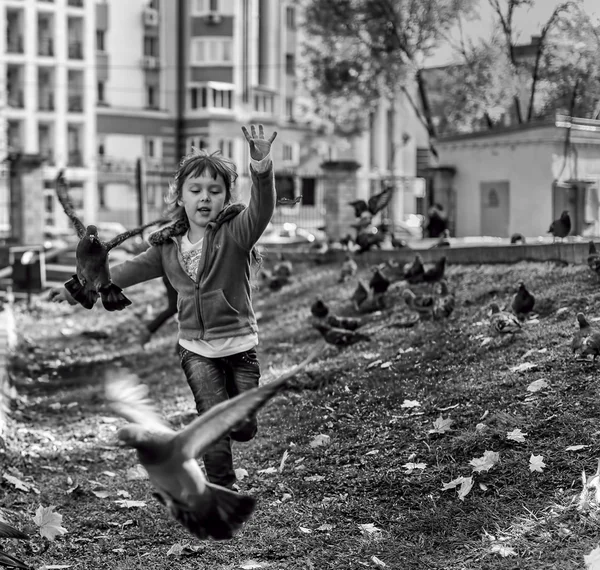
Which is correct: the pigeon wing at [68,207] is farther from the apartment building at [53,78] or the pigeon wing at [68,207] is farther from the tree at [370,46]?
the apartment building at [53,78]

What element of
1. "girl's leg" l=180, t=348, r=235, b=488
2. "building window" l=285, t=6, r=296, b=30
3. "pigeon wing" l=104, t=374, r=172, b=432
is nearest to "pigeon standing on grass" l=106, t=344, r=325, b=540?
"pigeon wing" l=104, t=374, r=172, b=432

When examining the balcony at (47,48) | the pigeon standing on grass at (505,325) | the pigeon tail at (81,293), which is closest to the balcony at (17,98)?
the balcony at (47,48)

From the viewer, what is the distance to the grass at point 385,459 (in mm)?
4723

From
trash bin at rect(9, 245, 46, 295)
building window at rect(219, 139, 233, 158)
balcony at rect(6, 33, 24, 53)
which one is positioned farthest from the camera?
building window at rect(219, 139, 233, 158)

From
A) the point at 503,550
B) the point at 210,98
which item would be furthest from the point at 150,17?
the point at 503,550

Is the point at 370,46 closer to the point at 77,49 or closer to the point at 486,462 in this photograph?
the point at 486,462

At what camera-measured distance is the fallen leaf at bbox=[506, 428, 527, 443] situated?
5.42m

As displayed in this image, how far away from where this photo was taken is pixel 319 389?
7848 mm

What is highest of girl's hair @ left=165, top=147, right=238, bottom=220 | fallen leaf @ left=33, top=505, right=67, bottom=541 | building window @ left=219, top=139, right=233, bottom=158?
building window @ left=219, top=139, right=233, bottom=158

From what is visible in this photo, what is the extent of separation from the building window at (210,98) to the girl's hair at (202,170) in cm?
4841

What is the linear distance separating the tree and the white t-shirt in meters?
17.9

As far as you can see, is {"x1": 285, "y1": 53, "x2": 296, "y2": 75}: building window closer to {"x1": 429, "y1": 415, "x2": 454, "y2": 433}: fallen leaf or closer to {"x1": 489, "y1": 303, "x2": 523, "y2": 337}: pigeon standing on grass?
{"x1": 489, "y1": 303, "x2": 523, "y2": 337}: pigeon standing on grass

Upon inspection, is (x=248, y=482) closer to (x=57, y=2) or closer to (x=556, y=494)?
(x=556, y=494)

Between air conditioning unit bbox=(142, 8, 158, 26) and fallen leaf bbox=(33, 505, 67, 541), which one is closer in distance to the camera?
fallen leaf bbox=(33, 505, 67, 541)
